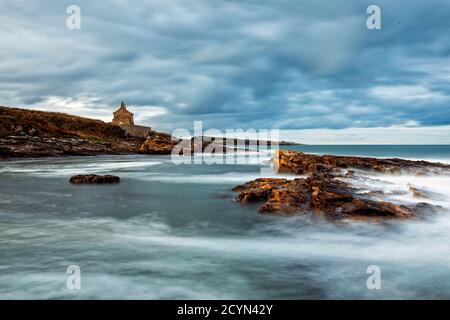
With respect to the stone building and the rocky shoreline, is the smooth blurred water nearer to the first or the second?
the rocky shoreline

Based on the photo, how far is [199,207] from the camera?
12.3 metres

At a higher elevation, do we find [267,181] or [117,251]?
[267,181]

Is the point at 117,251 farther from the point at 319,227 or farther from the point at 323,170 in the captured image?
the point at 323,170

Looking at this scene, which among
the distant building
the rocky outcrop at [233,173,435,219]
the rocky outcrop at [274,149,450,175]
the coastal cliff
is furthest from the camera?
the distant building

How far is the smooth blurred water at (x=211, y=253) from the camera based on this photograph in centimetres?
557

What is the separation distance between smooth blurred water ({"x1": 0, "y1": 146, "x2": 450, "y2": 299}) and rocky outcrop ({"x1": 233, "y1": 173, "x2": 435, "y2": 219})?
1.55 ft

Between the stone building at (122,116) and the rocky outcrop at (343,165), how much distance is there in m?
70.1

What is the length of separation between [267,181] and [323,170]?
6778mm

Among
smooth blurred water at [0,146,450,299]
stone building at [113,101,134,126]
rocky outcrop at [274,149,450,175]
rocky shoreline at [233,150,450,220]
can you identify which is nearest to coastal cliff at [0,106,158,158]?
stone building at [113,101,134,126]

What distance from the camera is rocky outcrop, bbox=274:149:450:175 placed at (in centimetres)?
2016

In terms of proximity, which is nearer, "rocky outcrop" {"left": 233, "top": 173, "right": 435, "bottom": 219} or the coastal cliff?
"rocky outcrop" {"left": 233, "top": 173, "right": 435, "bottom": 219}

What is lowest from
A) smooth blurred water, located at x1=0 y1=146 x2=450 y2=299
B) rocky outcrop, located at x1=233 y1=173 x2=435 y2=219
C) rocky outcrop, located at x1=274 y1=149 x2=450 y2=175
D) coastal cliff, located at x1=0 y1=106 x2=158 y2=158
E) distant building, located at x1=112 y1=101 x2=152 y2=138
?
smooth blurred water, located at x1=0 y1=146 x2=450 y2=299
